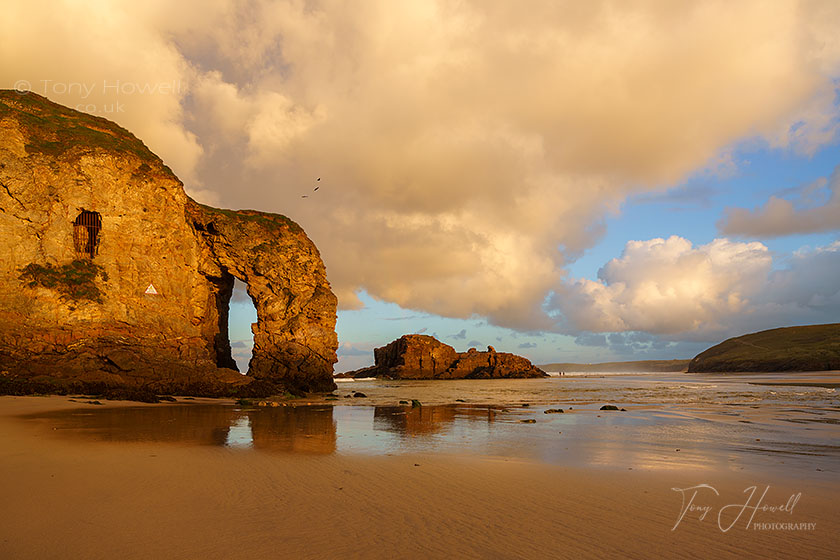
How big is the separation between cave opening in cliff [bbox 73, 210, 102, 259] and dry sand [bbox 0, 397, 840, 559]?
25.3 metres

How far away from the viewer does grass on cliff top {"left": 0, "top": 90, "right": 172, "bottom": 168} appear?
28172 mm

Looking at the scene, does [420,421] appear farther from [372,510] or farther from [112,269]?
[112,269]

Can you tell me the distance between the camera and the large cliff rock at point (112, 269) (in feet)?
81.9

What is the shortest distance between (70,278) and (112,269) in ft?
7.60

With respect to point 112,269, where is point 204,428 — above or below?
below

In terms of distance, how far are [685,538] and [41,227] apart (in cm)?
3397

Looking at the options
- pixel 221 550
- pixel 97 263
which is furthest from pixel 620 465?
pixel 97 263

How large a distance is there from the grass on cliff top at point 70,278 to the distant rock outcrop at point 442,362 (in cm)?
Answer: 7354
